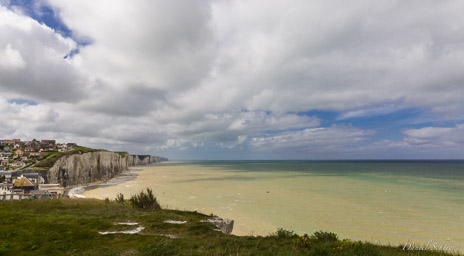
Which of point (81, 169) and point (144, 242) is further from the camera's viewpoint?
point (81, 169)

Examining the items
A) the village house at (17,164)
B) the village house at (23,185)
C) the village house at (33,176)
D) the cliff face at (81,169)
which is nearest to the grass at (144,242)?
the village house at (23,185)

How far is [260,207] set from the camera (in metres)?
30.1

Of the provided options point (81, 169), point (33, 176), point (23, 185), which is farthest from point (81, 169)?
point (23, 185)

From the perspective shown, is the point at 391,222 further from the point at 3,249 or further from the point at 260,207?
the point at 3,249

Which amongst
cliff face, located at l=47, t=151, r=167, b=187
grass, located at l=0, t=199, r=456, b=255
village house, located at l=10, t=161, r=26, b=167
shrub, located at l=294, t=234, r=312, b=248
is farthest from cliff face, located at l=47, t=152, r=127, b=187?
shrub, located at l=294, t=234, r=312, b=248

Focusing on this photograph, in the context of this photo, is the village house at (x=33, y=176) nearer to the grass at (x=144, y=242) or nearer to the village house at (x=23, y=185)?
the village house at (x=23, y=185)

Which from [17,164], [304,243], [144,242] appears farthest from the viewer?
[17,164]

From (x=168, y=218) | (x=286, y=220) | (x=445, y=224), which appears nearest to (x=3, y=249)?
(x=168, y=218)

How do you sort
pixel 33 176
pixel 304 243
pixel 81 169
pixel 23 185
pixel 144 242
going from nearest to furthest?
pixel 304 243, pixel 144 242, pixel 23 185, pixel 33 176, pixel 81 169

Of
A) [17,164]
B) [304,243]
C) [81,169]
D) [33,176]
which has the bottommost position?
[81,169]

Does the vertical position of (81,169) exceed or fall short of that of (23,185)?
it falls short

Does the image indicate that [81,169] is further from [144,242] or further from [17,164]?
[144,242]

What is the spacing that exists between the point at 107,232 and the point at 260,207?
73.2 ft

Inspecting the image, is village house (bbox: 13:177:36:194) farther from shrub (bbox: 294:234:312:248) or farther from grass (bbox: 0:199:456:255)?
shrub (bbox: 294:234:312:248)
